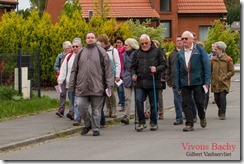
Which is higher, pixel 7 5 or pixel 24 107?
pixel 7 5

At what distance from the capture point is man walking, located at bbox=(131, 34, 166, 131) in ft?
51.4

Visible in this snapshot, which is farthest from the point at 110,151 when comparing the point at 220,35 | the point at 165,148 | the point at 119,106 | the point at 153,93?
the point at 220,35

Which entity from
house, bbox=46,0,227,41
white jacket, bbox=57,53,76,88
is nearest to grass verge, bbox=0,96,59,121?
white jacket, bbox=57,53,76,88

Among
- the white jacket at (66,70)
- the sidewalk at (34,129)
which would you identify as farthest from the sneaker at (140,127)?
the white jacket at (66,70)

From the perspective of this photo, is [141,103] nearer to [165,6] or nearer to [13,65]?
[13,65]

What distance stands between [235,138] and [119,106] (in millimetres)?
7069

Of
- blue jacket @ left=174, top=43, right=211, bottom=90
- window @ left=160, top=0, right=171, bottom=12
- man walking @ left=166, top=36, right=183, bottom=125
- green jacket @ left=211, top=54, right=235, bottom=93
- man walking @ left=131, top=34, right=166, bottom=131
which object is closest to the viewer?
blue jacket @ left=174, top=43, right=211, bottom=90

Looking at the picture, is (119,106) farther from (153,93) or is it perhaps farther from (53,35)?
(53,35)

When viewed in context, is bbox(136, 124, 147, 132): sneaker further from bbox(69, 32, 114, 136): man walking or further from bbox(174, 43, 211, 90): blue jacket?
bbox(174, 43, 211, 90): blue jacket

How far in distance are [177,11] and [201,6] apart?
7.04 ft

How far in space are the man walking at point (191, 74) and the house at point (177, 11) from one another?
44.4 meters

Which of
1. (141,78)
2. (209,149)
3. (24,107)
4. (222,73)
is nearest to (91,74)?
(141,78)

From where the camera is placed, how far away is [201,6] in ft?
206

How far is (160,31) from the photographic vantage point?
49.8 meters
